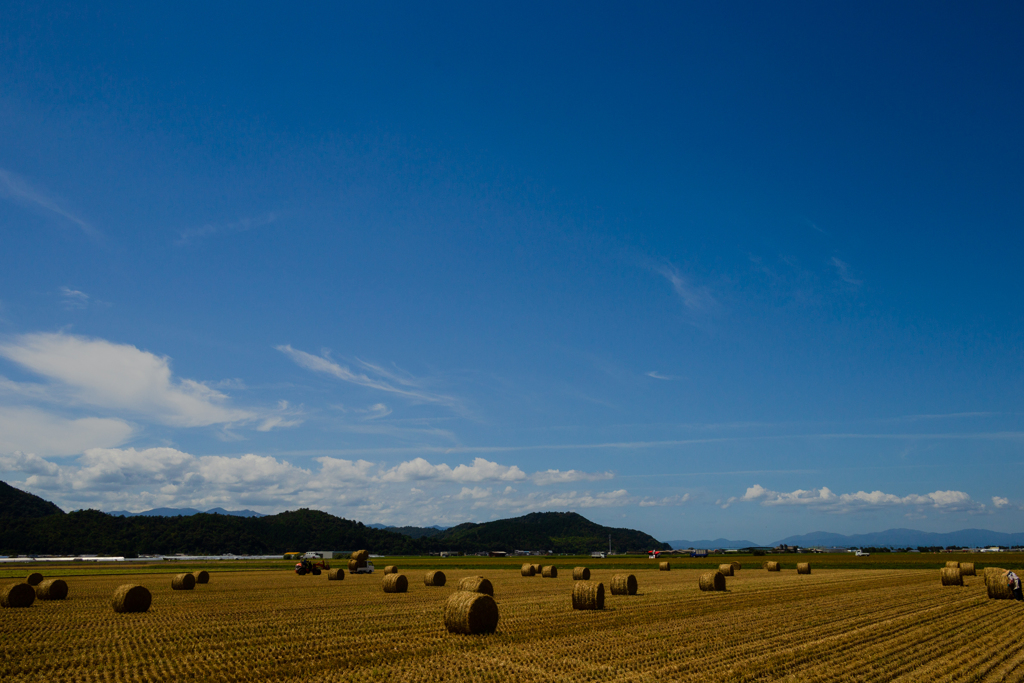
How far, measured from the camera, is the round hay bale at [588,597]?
86.1 feet

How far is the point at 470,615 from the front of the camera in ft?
64.5

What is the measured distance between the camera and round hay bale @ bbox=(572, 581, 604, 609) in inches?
1033

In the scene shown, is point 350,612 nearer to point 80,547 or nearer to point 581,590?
point 581,590

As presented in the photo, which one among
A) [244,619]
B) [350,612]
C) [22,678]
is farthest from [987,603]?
[22,678]

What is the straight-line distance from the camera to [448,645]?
18156 mm

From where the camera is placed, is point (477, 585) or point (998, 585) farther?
point (998, 585)

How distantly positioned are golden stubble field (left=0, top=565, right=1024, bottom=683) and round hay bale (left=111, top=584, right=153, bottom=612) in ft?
1.90

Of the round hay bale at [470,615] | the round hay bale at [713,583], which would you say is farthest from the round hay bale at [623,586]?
the round hay bale at [470,615]

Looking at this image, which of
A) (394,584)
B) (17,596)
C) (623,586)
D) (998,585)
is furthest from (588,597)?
(17,596)

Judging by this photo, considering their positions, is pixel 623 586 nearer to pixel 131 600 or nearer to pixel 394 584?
pixel 394 584

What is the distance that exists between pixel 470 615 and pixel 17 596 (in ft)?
74.4

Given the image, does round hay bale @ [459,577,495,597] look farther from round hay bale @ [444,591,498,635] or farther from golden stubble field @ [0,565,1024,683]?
round hay bale @ [444,591,498,635]

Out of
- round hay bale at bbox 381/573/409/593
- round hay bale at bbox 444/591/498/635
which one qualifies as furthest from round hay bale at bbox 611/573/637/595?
round hay bale at bbox 444/591/498/635

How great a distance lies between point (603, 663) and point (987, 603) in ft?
69.9
